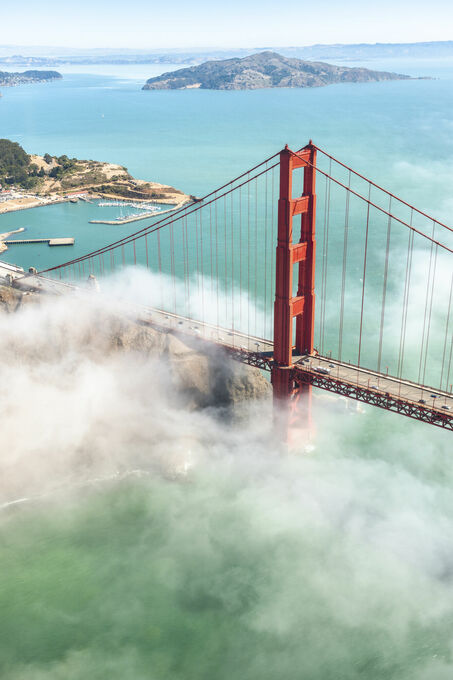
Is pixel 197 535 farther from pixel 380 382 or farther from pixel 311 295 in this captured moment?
pixel 311 295

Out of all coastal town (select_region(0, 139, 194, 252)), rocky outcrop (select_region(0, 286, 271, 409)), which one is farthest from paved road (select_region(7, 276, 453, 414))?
coastal town (select_region(0, 139, 194, 252))

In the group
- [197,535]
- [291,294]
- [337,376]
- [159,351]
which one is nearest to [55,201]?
[159,351]

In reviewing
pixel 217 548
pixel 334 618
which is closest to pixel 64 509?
pixel 217 548

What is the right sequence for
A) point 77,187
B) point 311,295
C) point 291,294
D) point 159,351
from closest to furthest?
point 291,294 < point 311,295 < point 159,351 < point 77,187

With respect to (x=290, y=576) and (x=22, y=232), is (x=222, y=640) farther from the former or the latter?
(x=22, y=232)

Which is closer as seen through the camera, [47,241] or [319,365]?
[319,365]

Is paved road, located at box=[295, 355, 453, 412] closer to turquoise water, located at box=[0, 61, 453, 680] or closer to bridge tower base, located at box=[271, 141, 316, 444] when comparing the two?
bridge tower base, located at box=[271, 141, 316, 444]
